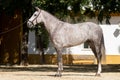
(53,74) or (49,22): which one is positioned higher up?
(49,22)

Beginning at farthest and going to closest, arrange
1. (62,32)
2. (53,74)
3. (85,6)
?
1. (85,6)
2. (53,74)
3. (62,32)

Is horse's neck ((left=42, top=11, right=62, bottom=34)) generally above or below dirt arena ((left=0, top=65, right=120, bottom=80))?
above

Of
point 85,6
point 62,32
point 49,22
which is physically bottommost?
point 62,32

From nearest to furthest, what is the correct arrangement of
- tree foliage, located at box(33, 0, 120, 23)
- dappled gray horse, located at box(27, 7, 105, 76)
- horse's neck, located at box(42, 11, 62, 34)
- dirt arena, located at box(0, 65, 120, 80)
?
dirt arena, located at box(0, 65, 120, 80), dappled gray horse, located at box(27, 7, 105, 76), horse's neck, located at box(42, 11, 62, 34), tree foliage, located at box(33, 0, 120, 23)


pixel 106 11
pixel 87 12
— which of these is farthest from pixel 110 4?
pixel 87 12

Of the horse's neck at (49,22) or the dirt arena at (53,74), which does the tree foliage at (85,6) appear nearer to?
the dirt arena at (53,74)

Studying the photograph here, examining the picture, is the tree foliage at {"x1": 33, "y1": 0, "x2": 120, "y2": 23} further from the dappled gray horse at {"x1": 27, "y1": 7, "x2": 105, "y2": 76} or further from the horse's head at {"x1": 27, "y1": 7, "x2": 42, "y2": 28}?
the horse's head at {"x1": 27, "y1": 7, "x2": 42, "y2": 28}

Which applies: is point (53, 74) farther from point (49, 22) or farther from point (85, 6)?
point (85, 6)

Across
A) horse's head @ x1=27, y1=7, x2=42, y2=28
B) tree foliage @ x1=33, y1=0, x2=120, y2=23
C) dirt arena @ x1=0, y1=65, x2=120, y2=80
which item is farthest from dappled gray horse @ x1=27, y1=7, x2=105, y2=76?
tree foliage @ x1=33, y1=0, x2=120, y2=23

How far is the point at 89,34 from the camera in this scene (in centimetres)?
1867

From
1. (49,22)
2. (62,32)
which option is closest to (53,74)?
(62,32)

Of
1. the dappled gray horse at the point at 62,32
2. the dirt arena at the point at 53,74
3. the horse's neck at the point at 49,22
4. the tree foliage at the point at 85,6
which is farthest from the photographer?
the tree foliage at the point at 85,6

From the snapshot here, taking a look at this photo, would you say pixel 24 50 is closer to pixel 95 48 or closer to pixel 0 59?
pixel 0 59

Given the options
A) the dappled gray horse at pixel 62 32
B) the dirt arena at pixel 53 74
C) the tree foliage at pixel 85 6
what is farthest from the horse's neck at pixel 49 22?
the tree foliage at pixel 85 6
